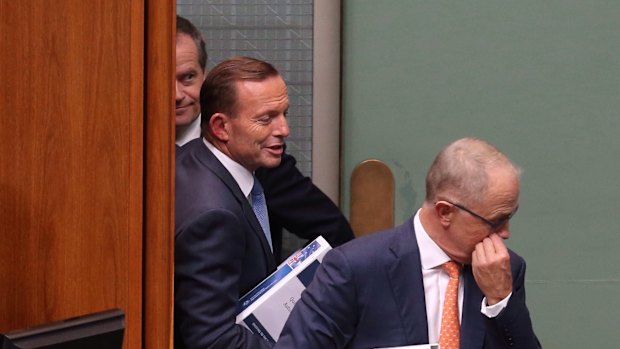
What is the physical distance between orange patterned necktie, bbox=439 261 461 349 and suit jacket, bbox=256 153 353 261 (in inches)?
27.2

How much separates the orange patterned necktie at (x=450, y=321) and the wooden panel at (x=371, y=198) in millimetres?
957

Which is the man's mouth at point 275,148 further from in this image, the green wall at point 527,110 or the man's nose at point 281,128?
the green wall at point 527,110

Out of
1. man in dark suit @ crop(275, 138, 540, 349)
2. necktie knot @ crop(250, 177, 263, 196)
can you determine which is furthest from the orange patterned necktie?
necktie knot @ crop(250, 177, 263, 196)

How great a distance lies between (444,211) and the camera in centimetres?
273

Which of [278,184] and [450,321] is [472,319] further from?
[278,184]

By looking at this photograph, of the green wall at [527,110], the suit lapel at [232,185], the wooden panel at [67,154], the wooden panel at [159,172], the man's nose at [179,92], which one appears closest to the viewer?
the wooden panel at [67,154]

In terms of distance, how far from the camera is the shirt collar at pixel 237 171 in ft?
9.68

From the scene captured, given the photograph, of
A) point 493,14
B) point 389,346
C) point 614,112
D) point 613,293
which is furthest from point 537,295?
point 389,346

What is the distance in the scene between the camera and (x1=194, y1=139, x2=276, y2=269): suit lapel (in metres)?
2.89

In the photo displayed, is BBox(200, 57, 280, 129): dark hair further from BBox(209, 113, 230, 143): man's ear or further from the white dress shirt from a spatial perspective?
the white dress shirt

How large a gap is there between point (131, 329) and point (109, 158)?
1.17ft

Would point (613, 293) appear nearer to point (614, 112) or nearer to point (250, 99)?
point (614, 112)

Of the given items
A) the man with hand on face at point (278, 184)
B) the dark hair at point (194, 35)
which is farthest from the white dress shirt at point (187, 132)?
the dark hair at point (194, 35)

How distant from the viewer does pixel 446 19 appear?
12.0 ft
